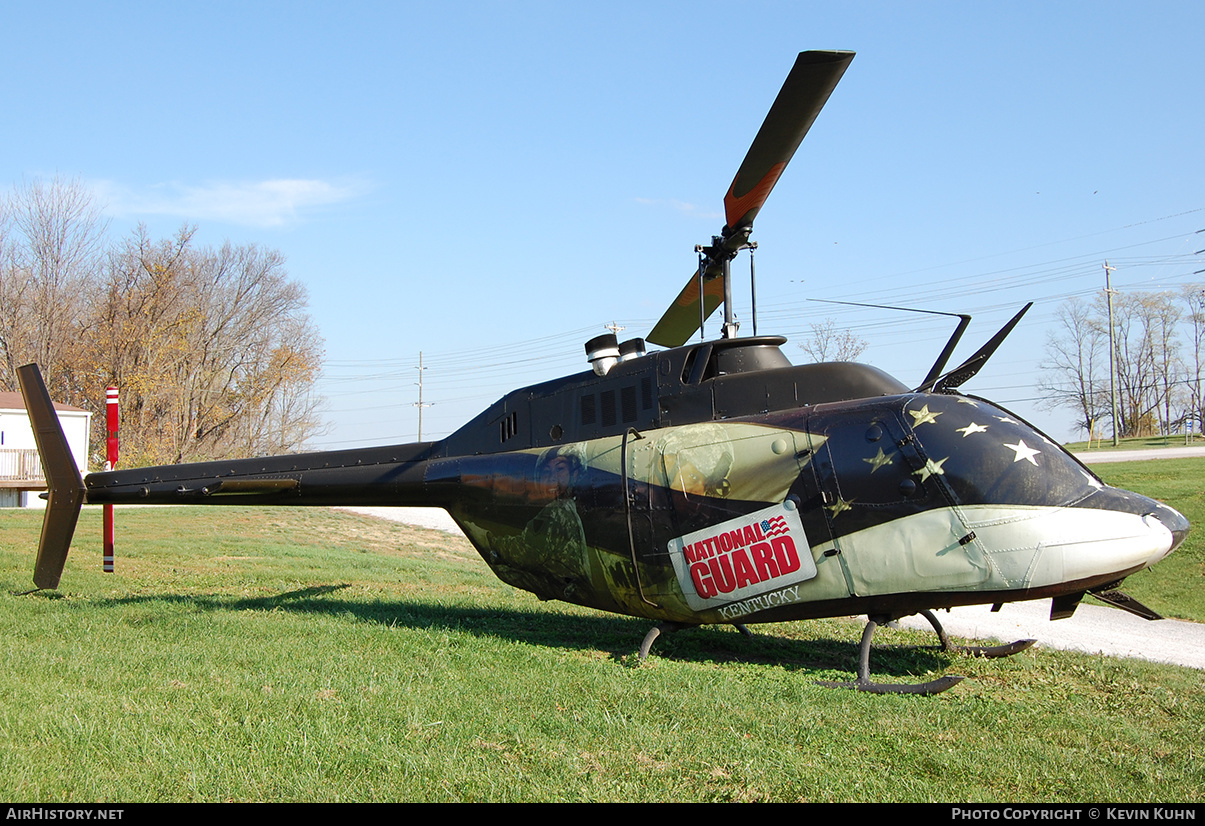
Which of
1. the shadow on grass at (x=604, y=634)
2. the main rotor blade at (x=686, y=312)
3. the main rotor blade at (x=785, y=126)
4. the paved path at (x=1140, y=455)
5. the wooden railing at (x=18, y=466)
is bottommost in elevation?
the shadow on grass at (x=604, y=634)

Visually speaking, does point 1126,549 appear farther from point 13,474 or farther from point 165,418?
point 165,418

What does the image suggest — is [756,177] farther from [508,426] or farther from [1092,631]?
[1092,631]

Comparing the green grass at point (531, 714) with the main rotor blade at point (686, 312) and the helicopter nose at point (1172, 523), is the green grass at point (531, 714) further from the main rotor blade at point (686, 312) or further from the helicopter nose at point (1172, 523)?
the main rotor blade at point (686, 312)

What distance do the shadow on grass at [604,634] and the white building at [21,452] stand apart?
29.1 metres

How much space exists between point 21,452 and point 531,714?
38227 mm

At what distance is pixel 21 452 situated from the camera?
36.4m

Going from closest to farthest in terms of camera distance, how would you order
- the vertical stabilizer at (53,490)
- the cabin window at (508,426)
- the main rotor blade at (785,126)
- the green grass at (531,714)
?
the green grass at (531,714) → the main rotor blade at (785,126) → the cabin window at (508,426) → the vertical stabilizer at (53,490)

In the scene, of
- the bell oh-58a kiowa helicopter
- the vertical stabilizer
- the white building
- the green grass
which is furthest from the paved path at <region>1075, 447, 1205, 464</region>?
the white building

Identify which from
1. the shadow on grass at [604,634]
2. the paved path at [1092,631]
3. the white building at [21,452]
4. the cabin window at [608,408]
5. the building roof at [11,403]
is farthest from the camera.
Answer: the building roof at [11,403]

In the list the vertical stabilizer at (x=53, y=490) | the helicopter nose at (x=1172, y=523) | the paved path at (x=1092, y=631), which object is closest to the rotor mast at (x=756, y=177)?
the helicopter nose at (x=1172, y=523)

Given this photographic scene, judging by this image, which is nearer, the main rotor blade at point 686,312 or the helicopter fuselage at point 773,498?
the helicopter fuselage at point 773,498

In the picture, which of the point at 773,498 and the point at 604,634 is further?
the point at 604,634

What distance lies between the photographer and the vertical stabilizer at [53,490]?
11.6 meters

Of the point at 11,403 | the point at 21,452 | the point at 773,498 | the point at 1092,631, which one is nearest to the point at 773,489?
the point at 773,498
